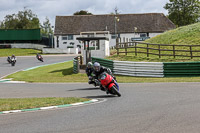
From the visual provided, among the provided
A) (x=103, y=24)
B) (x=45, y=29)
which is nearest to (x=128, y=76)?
(x=103, y=24)

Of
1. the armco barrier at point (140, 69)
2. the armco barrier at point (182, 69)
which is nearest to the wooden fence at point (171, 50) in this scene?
the armco barrier at point (140, 69)

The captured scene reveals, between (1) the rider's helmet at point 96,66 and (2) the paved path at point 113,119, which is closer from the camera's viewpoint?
(2) the paved path at point 113,119

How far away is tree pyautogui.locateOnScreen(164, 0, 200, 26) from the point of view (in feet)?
319

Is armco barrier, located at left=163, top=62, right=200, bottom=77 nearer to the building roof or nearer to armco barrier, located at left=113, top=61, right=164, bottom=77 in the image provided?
armco barrier, located at left=113, top=61, right=164, bottom=77

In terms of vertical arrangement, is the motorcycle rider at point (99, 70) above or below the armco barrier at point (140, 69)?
above

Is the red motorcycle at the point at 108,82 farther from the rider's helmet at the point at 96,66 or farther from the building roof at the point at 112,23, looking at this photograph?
the building roof at the point at 112,23

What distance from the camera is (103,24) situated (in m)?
85.6

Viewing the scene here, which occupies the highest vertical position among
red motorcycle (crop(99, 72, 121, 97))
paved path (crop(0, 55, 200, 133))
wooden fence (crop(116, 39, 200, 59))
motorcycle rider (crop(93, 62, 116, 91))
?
wooden fence (crop(116, 39, 200, 59))

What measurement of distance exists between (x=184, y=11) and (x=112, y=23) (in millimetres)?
23603

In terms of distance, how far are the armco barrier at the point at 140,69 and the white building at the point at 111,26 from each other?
56.6 meters

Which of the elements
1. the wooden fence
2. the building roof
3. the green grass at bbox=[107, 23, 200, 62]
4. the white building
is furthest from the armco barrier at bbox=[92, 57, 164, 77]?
the building roof

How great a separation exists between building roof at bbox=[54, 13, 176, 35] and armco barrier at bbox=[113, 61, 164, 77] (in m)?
57.9

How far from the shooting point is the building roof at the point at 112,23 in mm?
84750

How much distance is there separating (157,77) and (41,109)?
1539 cm
